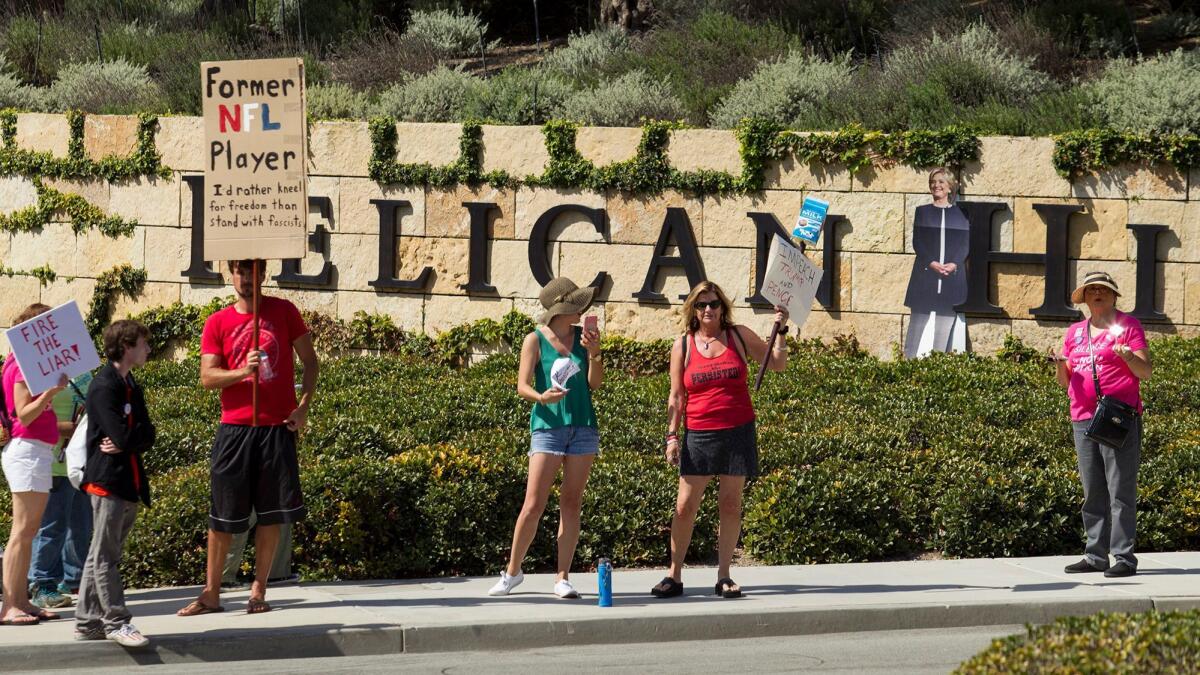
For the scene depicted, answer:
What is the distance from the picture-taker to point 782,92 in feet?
58.0

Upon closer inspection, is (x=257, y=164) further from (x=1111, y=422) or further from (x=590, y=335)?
(x=1111, y=422)

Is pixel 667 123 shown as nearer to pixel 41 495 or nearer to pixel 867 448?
pixel 867 448

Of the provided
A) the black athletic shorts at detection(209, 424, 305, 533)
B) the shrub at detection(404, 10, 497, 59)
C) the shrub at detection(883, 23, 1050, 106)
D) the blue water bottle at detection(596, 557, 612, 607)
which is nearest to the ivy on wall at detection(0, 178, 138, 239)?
the shrub at detection(404, 10, 497, 59)

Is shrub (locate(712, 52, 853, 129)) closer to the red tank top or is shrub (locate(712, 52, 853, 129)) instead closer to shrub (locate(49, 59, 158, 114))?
shrub (locate(49, 59, 158, 114))

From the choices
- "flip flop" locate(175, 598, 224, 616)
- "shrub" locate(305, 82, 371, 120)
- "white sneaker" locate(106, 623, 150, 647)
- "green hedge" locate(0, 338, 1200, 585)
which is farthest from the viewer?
"shrub" locate(305, 82, 371, 120)

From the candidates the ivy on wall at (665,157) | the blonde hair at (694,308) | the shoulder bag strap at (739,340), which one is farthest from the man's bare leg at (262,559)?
the ivy on wall at (665,157)

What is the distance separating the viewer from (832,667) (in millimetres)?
7879

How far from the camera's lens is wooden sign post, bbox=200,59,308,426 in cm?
894

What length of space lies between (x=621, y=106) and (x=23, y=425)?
10.8 m

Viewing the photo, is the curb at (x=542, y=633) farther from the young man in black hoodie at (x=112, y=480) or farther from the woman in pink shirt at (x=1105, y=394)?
the woman in pink shirt at (x=1105, y=394)

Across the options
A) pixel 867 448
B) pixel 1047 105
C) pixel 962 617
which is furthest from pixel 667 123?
pixel 962 617

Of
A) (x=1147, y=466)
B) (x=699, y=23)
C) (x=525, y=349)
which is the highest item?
(x=699, y=23)

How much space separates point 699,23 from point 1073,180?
6492mm

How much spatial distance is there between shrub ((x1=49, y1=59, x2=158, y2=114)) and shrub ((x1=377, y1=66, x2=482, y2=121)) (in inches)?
117
